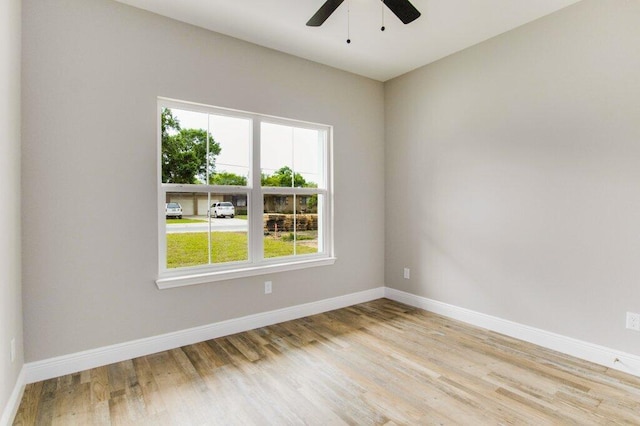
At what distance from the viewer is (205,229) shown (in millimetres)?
2969

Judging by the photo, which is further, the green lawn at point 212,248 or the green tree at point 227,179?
the green tree at point 227,179

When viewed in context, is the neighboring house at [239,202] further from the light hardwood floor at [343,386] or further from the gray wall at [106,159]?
the light hardwood floor at [343,386]

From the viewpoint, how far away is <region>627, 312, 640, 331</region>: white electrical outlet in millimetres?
2298

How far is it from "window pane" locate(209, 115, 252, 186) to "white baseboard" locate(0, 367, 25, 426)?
1.88m

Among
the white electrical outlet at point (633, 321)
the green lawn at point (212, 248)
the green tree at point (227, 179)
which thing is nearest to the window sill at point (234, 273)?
the green lawn at point (212, 248)

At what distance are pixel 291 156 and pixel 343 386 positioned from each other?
2303mm

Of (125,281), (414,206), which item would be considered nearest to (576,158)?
(414,206)

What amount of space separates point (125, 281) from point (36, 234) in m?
0.66

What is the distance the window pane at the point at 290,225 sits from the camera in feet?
11.1

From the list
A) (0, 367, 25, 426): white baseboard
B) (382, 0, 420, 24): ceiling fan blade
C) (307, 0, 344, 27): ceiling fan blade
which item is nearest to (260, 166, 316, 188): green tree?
(307, 0, 344, 27): ceiling fan blade

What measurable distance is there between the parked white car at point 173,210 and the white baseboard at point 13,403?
4.56ft

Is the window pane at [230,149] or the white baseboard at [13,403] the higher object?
the window pane at [230,149]

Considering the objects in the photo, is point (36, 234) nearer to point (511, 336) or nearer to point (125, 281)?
point (125, 281)

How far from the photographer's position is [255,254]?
3.24 metres
